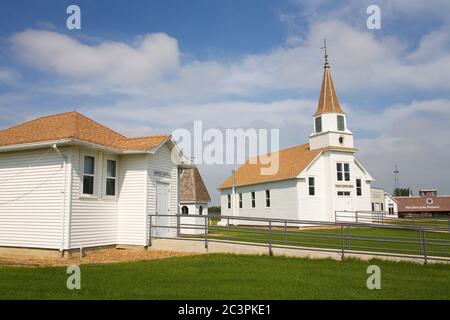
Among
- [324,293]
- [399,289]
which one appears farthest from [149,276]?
[399,289]

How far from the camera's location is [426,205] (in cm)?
7231

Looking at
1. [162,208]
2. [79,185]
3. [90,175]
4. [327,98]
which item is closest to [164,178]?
[162,208]

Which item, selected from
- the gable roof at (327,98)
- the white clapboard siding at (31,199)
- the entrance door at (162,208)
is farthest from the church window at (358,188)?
the white clapboard siding at (31,199)

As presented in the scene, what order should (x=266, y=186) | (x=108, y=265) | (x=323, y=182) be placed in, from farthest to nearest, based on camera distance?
(x=266, y=186), (x=323, y=182), (x=108, y=265)

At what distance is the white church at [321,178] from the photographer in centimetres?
3247

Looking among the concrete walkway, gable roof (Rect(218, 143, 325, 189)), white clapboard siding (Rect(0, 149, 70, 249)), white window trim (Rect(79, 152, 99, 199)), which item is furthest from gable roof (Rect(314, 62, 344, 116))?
white clapboard siding (Rect(0, 149, 70, 249))

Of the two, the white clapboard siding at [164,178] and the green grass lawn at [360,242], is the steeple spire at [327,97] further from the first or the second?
the white clapboard siding at [164,178]

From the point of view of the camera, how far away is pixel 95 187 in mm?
15500

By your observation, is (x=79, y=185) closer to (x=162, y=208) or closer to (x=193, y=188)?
(x=162, y=208)

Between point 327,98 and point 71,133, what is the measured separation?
25.6 m
